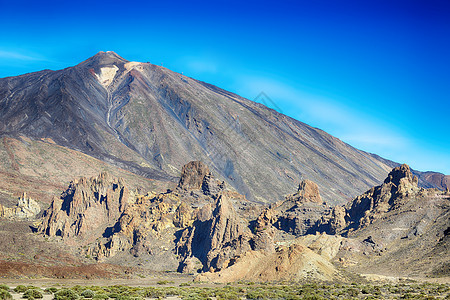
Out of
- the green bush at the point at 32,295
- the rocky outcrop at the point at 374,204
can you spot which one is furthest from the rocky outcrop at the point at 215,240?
the green bush at the point at 32,295

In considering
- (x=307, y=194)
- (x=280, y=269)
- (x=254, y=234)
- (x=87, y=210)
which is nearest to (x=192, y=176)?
(x=307, y=194)

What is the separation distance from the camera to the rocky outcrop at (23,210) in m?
142

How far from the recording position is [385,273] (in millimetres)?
86812

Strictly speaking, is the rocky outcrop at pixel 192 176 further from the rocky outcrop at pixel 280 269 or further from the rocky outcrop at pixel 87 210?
the rocky outcrop at pixel 280 269

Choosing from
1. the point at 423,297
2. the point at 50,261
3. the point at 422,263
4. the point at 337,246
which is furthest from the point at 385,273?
the point at 50,261

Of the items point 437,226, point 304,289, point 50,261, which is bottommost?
point 50,261

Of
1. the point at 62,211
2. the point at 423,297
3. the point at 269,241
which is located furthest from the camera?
the point at 62,211

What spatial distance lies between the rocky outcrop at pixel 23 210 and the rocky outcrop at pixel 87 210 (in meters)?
18.4

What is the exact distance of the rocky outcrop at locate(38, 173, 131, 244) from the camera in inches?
4774

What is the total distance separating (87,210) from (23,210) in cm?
3505

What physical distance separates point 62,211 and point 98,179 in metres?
17.8

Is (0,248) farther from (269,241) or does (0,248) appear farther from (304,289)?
(304,289)

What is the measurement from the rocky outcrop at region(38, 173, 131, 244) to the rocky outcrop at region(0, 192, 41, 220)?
724 inches

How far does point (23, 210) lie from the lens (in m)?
149
